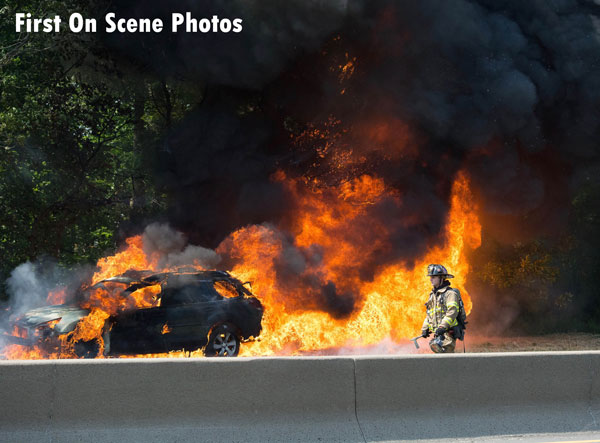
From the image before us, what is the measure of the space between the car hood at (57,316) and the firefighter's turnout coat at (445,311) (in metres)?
4.62

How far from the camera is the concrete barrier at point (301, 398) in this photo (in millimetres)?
5414

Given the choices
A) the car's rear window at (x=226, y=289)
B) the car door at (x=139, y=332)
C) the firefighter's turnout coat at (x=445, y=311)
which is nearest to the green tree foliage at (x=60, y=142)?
the car's rear window at (x=226, y=289)

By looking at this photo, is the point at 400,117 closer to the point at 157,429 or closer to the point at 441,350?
the point at 441,350

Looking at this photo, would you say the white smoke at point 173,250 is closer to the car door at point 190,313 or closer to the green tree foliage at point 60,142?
the car door at point 190,313

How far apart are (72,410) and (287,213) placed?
8.73 metres

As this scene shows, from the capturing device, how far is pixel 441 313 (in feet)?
25.5

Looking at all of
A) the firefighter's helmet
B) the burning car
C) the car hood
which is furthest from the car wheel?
the firefighter's helmet

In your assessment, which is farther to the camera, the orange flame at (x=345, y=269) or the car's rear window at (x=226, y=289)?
the orange flame at (x=345, y=269)

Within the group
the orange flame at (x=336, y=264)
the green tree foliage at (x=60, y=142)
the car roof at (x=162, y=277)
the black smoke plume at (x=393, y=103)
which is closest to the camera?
the car roof at (x=162, y=277)

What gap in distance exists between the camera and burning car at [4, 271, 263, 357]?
30.9 feet

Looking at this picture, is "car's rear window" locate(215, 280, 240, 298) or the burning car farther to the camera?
"car's rear window" locate(215, 280, 240, 298)

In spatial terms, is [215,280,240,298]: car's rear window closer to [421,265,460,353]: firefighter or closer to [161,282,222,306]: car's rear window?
[161,282,222,306]: car's rear window

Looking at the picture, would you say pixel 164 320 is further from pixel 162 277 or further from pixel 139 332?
pixel 162 277

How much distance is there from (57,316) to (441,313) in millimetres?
5071
